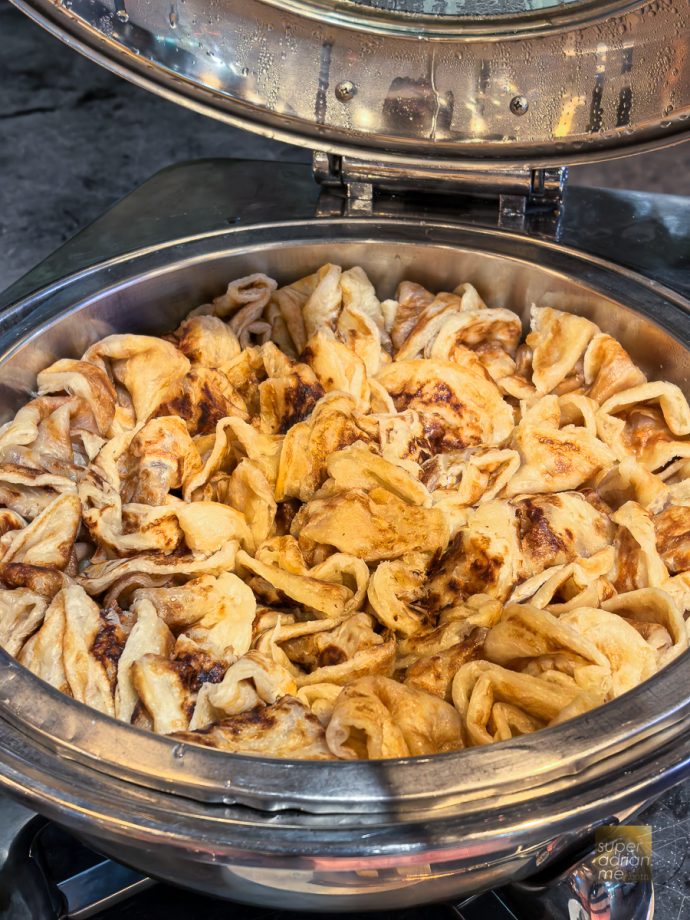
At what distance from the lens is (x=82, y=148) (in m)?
4.46

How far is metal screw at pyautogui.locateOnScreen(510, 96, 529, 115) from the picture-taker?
6.70ft

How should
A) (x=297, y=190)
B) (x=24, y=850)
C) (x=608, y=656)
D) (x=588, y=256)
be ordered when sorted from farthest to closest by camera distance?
1. (x=297, y=190)
2. (x=588, y=256)
3. (x=24, y=850)
4. (x=608, y=656)

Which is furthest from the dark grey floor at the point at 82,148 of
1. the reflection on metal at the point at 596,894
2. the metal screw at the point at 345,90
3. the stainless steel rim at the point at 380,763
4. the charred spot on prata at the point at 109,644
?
the reflection on metal at the point at 596,894

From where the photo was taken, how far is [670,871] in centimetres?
156

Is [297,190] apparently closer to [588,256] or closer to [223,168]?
[223,168]

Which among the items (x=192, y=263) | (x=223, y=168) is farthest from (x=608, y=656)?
(x=223, y=168)

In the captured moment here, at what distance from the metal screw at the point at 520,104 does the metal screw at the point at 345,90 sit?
34cm

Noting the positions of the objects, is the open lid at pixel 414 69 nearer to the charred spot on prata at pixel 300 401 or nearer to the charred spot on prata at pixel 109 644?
the charred spot on prata at pixel 300 401

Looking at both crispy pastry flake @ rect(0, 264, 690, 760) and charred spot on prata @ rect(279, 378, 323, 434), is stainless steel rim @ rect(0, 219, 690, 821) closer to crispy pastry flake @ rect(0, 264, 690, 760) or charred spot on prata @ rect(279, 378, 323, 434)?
crispy pastry flake @ rect(0, 264, 690, 760)

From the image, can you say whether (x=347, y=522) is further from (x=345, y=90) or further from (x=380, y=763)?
(x=345, y=90)

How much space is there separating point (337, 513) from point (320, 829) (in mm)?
610

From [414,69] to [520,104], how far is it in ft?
0.78

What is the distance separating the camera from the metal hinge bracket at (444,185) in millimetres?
2121

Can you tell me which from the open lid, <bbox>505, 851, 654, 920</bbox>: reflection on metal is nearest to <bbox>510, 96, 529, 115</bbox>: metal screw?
the open lid
